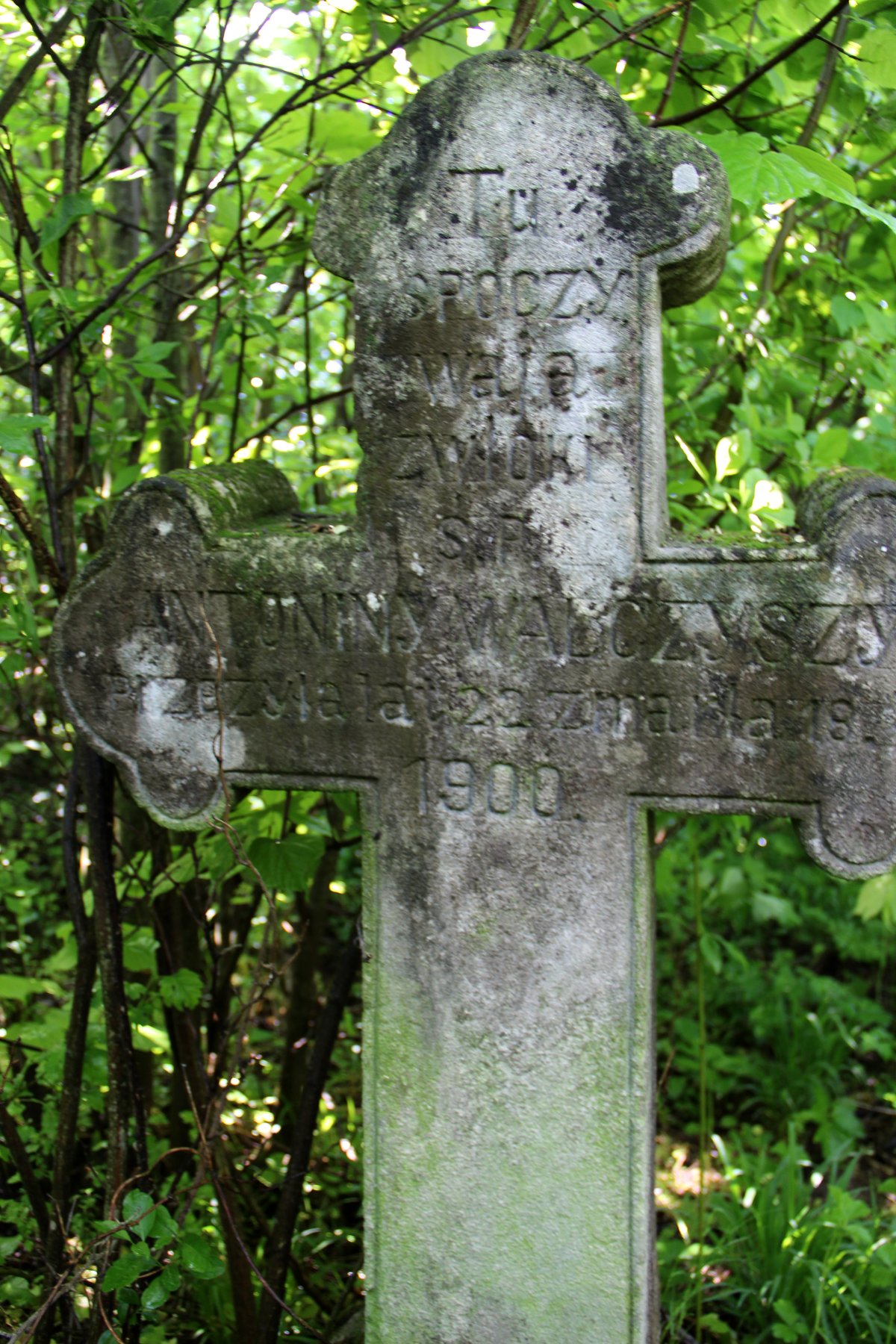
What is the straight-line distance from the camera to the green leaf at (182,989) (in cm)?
233

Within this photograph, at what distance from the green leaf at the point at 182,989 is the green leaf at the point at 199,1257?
49 cm

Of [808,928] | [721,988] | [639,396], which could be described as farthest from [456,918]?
[808,928]

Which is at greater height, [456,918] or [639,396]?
[639,396]

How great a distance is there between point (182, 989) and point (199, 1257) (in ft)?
1.85

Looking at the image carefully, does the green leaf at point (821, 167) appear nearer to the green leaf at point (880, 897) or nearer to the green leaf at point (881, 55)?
the green leaf at point (881, 55)

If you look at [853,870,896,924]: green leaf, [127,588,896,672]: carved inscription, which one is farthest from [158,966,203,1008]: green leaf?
[853,870,896,924]: green leaf

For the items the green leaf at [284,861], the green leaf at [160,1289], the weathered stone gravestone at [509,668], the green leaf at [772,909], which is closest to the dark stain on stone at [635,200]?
the weathered stone gravestone at [509,668]

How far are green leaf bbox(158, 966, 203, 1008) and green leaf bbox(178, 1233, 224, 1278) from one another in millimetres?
489

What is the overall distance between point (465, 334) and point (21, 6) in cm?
112

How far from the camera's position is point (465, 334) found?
5.81ft

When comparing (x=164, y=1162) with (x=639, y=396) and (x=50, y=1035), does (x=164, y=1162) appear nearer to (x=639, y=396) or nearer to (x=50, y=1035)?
(x=50, y=1035)

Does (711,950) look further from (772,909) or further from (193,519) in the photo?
(193,519)

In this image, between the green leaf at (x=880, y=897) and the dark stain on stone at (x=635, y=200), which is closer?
the dark stain on stone at (x=635, y=200)

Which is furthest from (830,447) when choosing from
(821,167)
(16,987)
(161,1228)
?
(16,987)
